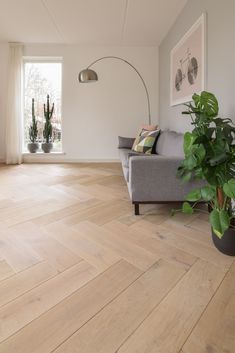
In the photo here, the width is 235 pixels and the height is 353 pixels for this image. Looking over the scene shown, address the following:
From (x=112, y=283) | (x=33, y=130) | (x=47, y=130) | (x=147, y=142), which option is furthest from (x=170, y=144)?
(x=33, y=130)

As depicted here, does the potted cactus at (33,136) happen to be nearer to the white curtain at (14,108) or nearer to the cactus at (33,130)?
the cactus at (33,130)

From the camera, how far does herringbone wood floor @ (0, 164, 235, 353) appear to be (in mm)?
805

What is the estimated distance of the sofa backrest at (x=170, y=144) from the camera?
2.29m

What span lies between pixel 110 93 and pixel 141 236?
3674mm

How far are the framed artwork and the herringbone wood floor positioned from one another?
151 cm

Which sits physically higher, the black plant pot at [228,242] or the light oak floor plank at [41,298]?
the black plant pot at [228,242]

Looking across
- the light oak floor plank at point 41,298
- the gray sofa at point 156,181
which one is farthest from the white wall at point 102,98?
the light oak floor plank at point 41,298

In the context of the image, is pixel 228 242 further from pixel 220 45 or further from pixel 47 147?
pixel 47 147

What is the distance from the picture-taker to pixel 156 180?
1.87 metres

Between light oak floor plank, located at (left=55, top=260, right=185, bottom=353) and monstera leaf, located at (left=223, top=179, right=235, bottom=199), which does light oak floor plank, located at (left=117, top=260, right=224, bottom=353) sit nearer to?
light oak floor plank, located at (left=55, top=260, right=185, bottom=353)

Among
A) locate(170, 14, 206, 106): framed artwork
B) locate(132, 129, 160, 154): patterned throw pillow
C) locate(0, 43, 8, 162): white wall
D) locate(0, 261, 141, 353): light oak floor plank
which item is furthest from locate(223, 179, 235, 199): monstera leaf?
locate(0, 43, 8, 162): white wall

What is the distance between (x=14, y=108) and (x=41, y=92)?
69cm

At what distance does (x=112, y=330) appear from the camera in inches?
32.9

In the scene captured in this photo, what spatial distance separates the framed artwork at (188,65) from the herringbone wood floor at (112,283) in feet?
4.96
